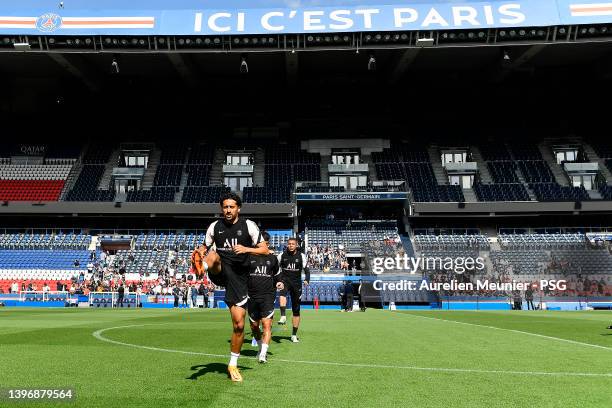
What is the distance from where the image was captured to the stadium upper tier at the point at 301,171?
5225 centimetres

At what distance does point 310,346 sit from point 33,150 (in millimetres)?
52510

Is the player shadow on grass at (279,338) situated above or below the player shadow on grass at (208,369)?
below

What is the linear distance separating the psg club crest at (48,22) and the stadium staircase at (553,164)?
43214 mm

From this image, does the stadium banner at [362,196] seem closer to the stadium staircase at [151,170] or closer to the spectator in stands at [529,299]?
the stadium staircase at [151,170]

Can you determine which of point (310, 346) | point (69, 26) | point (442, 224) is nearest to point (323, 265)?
point (442, 224)

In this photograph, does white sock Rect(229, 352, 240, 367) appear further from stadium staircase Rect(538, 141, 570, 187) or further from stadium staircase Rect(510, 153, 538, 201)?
stadium staircase Rect(538, 141, 570, 187)

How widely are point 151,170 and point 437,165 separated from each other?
27586 mm

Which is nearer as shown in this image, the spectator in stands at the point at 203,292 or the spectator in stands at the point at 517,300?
the spectator in stands at the point at 517,300

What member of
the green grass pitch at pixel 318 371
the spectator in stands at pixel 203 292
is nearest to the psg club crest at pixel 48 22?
the spectator in stands at pixel 203 292

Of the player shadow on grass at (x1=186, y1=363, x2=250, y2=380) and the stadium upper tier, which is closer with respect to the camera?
the player shadow on grass at (x1=186, y1=363, x2=250, y2=380)

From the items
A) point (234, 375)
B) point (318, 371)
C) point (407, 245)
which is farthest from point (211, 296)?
point (234, 375)

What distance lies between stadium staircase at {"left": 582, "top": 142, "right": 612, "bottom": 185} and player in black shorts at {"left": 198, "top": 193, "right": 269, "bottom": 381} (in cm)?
5163

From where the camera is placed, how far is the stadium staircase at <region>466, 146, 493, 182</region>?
54.0 metres

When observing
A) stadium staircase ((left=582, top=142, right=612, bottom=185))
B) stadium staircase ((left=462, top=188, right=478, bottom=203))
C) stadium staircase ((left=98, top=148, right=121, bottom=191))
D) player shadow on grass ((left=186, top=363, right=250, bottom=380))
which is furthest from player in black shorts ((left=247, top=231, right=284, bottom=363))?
stadium staircase ((left=582, top=142, right=612, bottom=185))
